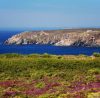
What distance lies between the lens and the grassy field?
33.5m

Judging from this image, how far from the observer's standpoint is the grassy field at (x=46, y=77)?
33.5 m

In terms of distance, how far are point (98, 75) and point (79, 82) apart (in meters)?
4.05

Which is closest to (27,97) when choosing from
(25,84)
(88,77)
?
(25,84)

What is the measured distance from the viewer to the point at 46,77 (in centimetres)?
4234

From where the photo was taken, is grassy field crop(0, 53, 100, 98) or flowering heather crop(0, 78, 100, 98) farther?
grassy field crop(0, 53, 100, 98)

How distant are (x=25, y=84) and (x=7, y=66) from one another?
28.4 ft

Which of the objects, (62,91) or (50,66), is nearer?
(62,91)

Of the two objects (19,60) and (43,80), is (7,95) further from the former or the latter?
(19,60)

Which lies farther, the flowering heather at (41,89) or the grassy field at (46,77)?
the grassy field at (46,77)

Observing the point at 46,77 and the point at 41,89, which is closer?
the point at 41,89

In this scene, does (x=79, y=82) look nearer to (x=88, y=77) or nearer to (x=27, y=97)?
(x=88, y=77)

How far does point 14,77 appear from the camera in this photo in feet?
144

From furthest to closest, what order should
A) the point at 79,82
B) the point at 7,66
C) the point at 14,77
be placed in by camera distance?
the point at 7,66, the point at 14,77, the point at 79,82

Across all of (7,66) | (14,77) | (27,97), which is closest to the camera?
(27,97)
